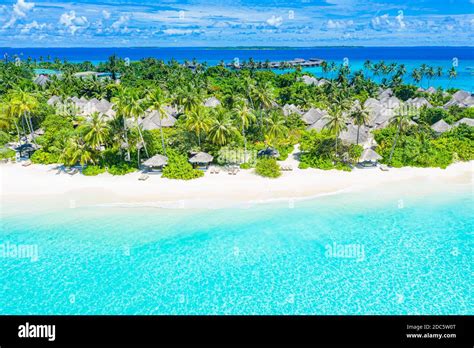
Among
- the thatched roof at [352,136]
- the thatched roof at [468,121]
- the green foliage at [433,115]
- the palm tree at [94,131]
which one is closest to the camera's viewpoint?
the palm tree at [94,131]

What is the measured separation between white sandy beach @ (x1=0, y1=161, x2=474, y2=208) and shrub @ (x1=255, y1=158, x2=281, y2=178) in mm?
670

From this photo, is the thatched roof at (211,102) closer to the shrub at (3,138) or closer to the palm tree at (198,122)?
the palm tree at (198,122)

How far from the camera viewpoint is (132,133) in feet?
122

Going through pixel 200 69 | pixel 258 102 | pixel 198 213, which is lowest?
pixel 198 213

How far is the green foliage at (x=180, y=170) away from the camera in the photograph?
3444 cm

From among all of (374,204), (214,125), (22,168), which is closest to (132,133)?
(214,125)

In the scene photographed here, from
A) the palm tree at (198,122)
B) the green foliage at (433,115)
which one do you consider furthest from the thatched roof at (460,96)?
the palm tree at (198,122)

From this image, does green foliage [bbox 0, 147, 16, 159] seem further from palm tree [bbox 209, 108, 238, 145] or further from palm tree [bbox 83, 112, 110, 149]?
palm tree [bbox 209, 108, 238, 145]

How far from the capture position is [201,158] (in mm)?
35812

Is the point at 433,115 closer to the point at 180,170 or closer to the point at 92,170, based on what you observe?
the point at 180,170

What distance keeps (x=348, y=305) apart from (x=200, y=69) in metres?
102

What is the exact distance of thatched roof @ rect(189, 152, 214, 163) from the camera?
35.7m

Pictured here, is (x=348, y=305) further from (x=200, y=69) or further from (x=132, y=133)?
(x=200, y=69)

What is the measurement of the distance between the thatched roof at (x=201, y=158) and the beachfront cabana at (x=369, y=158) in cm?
1554
